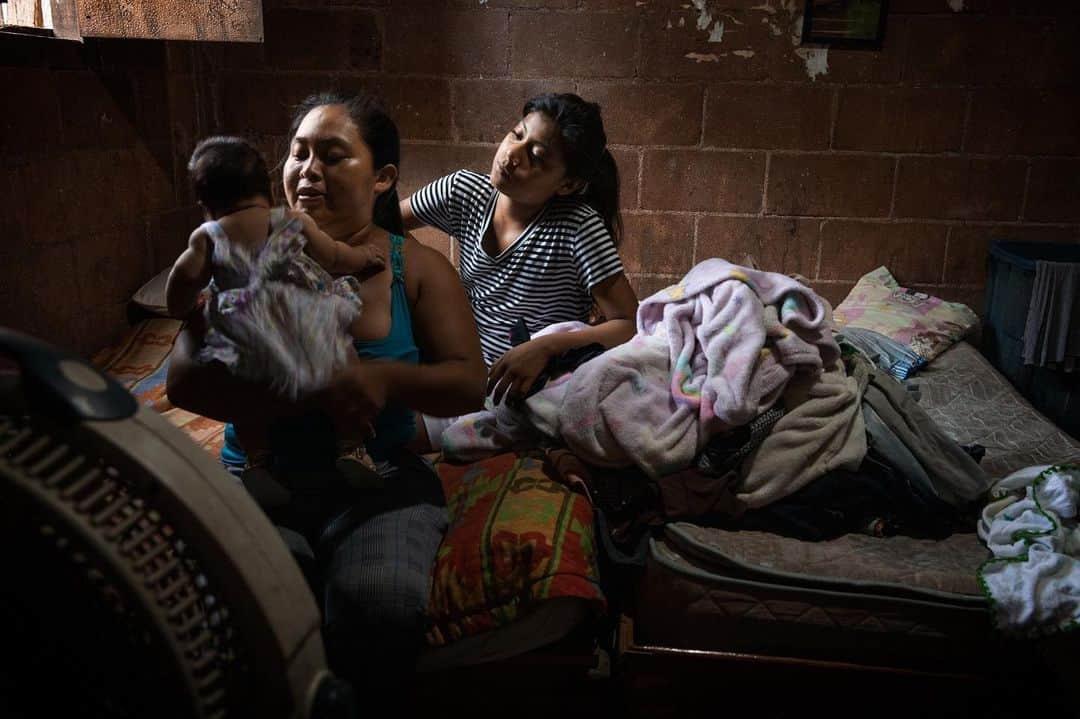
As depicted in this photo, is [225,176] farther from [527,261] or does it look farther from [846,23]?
[846,23]

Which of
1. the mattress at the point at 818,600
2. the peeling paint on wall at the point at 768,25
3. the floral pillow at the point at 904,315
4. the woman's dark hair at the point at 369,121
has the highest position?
the peeling paint on wall at the point at 768,25

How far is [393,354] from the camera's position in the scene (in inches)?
52.2

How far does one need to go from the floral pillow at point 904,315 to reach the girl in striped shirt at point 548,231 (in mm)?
1043

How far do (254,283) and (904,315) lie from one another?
2372mm

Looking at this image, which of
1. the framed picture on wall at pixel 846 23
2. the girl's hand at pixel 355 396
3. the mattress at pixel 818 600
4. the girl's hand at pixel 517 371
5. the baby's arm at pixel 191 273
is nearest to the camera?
the baby's arm at pixel 191 273

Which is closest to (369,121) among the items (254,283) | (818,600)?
(254,283)

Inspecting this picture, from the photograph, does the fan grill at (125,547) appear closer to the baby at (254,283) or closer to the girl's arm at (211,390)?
the baby at (254,283)

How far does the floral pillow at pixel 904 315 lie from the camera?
274 centimetres

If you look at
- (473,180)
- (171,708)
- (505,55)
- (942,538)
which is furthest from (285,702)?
(505,55)

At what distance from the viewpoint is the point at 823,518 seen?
1584 mm

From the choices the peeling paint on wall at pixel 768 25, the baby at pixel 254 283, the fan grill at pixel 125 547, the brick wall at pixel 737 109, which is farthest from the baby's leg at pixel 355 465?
the peeling paint on wall at pixel 768 25

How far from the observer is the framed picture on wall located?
9.29ft

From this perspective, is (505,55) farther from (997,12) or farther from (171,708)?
(171,708)

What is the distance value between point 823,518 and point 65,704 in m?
1.29
